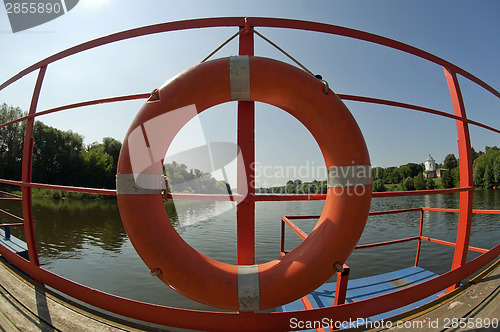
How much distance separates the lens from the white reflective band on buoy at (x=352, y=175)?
1.00m

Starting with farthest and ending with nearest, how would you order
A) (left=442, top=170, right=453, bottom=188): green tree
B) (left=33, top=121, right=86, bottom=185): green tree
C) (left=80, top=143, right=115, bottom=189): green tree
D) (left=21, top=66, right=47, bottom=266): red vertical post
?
(left=442, top=170, right=453, bottom=188): green tree, (left=80, top=143, right=115, bottom=189): green tree, (left=33, top=121, right=86, bottom=185): green tree, (left=21, top=66, right=47, bottom=266): red vertical post

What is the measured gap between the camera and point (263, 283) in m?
0.93

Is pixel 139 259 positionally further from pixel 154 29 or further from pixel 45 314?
pixel 154 29

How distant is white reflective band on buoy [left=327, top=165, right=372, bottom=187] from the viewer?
999mm

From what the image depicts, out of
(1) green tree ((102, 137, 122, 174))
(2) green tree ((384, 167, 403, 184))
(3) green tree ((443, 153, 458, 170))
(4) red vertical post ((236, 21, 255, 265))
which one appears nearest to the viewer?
(4) red vertical post ((236, 21, 255, 265))

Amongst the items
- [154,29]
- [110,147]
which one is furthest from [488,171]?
[110,147]

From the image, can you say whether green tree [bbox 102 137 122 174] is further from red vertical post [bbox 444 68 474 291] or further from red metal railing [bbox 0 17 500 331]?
red vertical post [bbox 444 68 474 291]

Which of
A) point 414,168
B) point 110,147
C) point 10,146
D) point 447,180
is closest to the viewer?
point 10,146

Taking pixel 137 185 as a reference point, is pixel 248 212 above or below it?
below

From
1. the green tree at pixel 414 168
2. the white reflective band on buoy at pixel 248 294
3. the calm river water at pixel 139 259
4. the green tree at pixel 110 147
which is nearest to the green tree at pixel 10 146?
the green tree at pixel 110 147

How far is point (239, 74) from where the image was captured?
1006mm

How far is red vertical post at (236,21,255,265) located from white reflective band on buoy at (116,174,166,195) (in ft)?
1.19

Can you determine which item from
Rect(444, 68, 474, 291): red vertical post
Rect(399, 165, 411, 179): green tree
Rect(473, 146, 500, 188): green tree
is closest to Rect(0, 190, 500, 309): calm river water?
Rect(444, 68, 474, 291): red vertical post

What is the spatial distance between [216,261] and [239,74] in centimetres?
79
